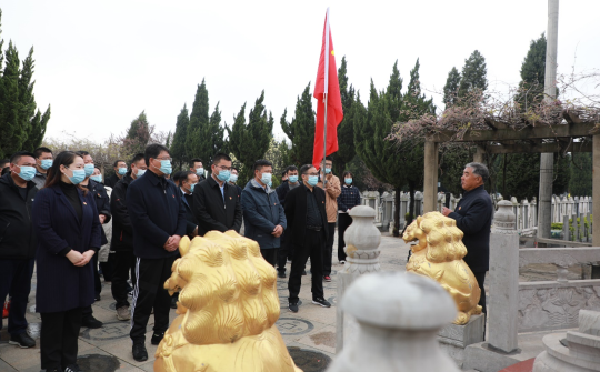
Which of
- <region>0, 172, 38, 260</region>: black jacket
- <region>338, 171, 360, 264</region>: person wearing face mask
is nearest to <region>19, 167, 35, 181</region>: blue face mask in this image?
<region>0, 172, 38, 260</region>: black jacket

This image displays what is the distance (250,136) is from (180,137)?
10.2 metres

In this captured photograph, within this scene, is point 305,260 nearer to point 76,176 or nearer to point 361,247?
point 76,176

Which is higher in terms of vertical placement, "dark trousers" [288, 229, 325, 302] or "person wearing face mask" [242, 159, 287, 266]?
"person wearing face mask" [242, 159, 287, 266]

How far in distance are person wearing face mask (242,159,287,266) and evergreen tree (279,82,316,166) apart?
41.4 ft

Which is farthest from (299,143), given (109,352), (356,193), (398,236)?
(109,352)

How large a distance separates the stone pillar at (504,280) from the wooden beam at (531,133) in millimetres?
3868

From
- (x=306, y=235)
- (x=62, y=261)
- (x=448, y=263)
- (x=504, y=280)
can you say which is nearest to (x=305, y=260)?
(x=306, y=235)

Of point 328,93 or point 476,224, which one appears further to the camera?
point 328,93

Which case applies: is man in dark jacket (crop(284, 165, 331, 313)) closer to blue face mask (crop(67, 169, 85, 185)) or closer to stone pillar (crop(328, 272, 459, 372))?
blue face mask (crop(67, 169, 85, 185))

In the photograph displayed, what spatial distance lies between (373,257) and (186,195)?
424 cm

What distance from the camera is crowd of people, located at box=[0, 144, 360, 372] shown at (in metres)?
3.23

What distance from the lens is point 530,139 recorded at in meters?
7.43

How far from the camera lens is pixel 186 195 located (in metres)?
5.96

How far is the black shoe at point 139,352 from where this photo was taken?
3693 millimetres
